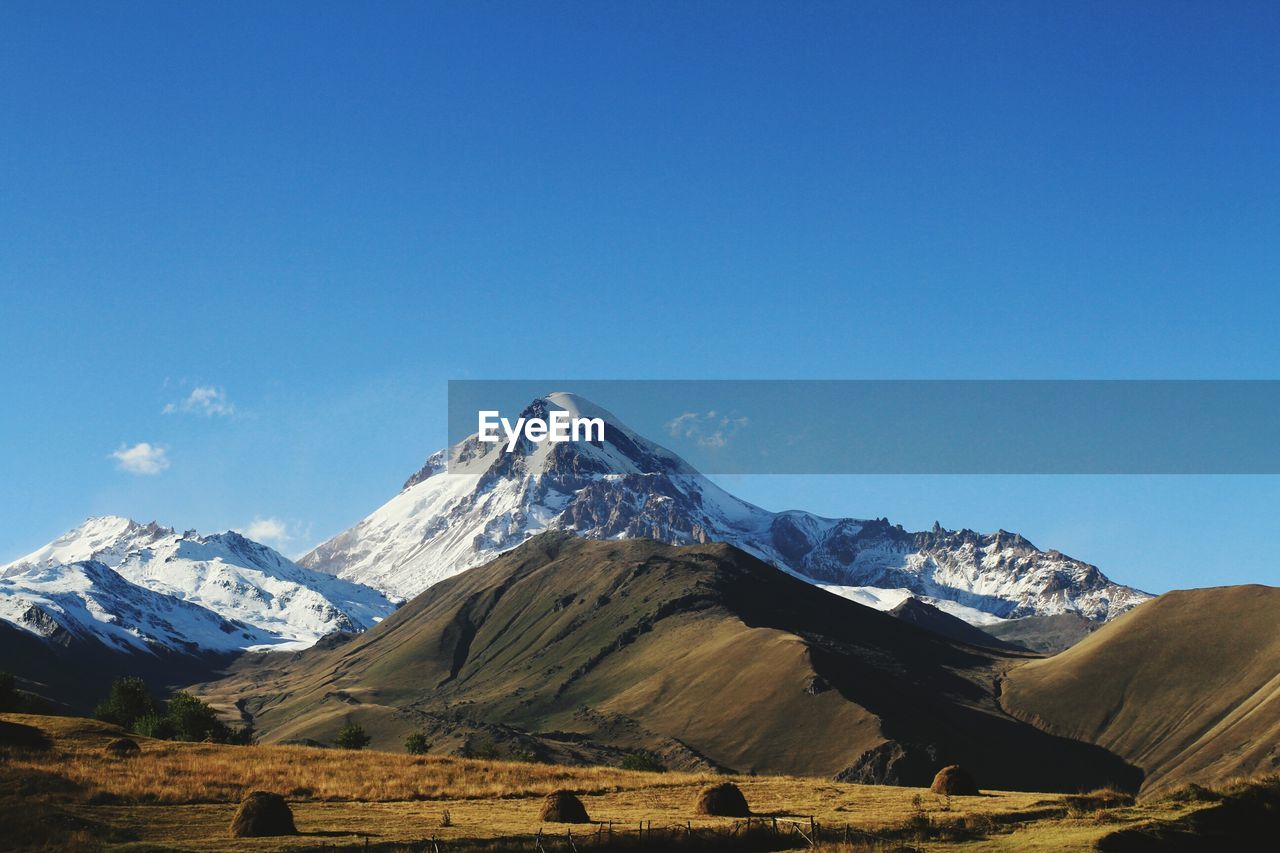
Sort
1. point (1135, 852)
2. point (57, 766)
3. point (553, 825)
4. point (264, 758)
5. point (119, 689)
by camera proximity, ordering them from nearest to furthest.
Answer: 1. point (1135, 852)
2. point (553, 825)
3. point (57, 766)
4. point (264, 758)
5. point (119, 689)

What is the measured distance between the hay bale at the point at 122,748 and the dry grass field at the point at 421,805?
873mm

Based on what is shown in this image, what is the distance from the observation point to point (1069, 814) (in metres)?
59.5

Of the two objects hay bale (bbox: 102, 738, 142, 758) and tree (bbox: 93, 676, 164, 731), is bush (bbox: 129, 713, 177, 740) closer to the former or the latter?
tree (bbox: 93, 676, 164, 731)

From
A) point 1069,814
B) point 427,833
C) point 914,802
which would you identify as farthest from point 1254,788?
point 427,833

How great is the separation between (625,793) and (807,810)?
48.1 feet

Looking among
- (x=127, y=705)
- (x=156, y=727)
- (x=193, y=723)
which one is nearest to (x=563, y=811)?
(x=156, y=727)

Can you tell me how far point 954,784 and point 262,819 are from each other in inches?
1719

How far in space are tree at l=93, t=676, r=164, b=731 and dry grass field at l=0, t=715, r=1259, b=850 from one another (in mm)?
84323

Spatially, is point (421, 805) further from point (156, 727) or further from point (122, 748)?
point (156, 727)

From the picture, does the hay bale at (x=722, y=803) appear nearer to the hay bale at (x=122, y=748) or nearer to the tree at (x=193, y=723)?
the hay bale at (x=122, y=748)

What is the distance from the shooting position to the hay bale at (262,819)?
54.5m

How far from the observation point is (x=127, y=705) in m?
174

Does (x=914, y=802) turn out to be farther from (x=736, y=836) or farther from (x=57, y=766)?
(x=57, y=766)

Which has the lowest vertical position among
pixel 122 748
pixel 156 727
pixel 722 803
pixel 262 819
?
pixel 722 803
